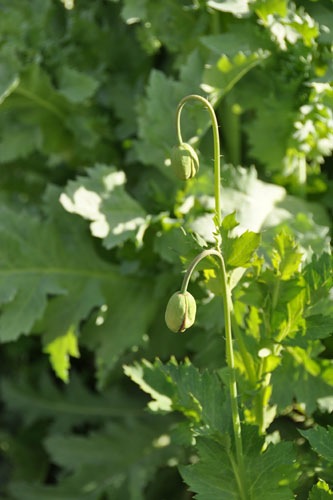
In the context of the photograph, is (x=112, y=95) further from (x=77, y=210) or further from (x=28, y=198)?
(x=77, y=210)

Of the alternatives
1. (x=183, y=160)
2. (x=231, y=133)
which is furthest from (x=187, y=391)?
(x=231, y=133)

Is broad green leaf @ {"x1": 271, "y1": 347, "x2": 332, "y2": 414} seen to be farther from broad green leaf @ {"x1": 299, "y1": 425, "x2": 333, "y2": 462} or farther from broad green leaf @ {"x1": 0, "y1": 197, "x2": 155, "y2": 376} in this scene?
broad green leaf @ {"x1": 0, "y1": 197, "x2": 155, "y2": 376}

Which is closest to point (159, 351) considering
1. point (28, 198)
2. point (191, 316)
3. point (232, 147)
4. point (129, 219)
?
point (129, 219)

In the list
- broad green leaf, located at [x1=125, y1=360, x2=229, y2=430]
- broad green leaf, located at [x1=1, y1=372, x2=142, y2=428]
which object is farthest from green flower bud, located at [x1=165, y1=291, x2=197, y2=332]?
broad green leaf, located at [x1=1, y1=372, x2=142, y2=428]

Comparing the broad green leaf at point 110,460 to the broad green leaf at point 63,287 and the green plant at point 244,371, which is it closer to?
the broad green leaf at point 63,287

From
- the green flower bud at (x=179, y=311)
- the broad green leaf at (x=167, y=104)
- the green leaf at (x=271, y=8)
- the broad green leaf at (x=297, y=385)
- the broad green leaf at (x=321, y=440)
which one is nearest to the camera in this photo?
the green flower bud at (x=179, y=311)

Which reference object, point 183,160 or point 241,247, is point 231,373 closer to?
point 241,247

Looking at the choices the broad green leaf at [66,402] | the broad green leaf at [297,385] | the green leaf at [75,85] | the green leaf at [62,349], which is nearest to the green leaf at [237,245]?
the broad green leaf at [297,385]
